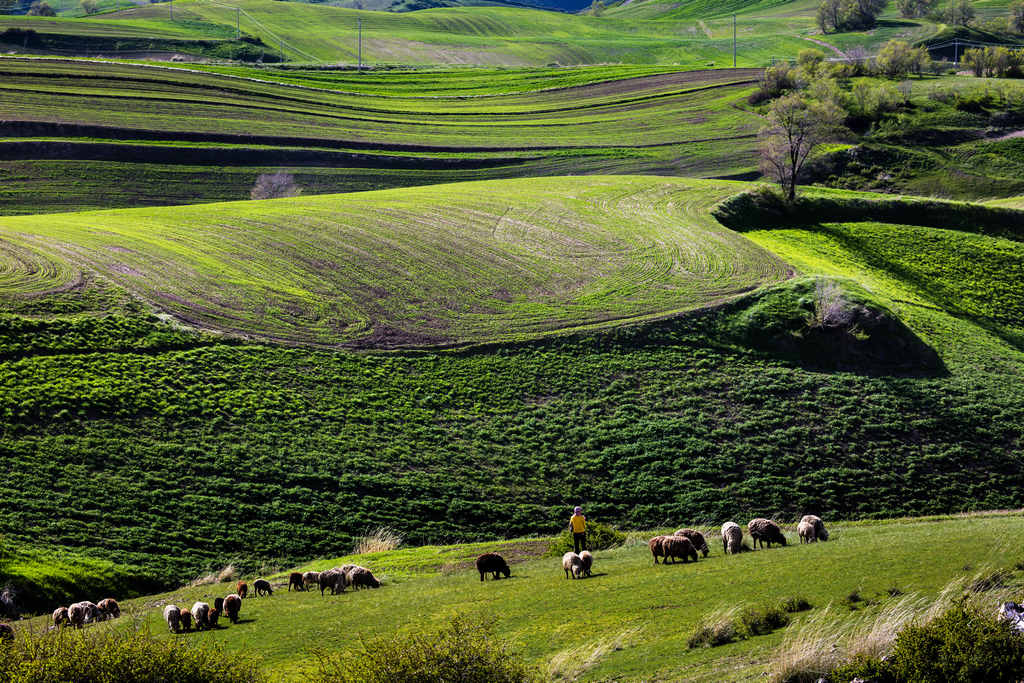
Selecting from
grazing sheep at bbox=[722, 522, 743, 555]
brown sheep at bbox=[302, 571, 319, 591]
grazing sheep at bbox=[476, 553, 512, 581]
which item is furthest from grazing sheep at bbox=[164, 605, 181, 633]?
grazing sheep at bbox=[722, 522, 743, 555]

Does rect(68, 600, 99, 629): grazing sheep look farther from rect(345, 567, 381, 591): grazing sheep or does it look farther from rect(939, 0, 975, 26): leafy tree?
rect(939, 0, 975, 26): leafy tree

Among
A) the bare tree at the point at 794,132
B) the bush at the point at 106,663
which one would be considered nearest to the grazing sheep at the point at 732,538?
the bush at the point at 106,663

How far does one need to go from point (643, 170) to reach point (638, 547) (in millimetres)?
68623

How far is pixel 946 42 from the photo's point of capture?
153 meters

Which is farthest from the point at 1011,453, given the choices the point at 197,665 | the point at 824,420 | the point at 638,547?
the point at 197,665

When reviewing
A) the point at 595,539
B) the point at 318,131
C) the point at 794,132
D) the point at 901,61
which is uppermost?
the point at 901,61

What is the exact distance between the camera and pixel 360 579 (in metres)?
30.6

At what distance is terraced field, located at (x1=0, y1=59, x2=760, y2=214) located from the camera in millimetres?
87125

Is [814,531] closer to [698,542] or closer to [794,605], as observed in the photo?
[698,542]

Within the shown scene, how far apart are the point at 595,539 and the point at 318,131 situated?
74214mm

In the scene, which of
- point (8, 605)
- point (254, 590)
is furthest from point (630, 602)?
point (8, 605)

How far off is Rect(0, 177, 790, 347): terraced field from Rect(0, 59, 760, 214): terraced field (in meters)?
15.3

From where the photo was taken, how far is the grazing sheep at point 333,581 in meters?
30.0

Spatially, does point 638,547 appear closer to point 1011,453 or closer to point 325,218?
point 1011,453
